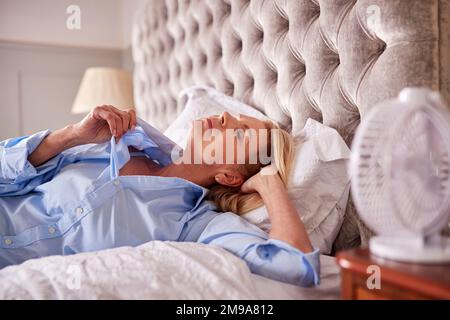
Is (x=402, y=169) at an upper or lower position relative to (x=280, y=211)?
upper

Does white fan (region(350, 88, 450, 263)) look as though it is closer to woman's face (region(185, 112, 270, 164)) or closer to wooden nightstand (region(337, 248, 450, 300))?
wooden nightstand (region(337, 248, 450, 300))

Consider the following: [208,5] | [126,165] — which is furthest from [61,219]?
[208,5]

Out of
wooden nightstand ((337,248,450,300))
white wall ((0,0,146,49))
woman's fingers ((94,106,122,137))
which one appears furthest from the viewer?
white wall ((0,0,146,49))

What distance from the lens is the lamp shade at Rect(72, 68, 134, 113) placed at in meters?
2.97

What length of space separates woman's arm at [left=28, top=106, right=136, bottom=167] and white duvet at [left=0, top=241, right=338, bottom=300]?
48 centimetres

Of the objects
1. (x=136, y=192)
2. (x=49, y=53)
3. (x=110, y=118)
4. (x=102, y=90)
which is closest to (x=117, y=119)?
(x=110, y=118)

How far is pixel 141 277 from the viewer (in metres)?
0.81

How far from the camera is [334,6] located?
1.24 meters

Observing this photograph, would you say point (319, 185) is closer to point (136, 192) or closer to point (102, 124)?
point (136, 192)

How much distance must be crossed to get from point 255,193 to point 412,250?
639mm

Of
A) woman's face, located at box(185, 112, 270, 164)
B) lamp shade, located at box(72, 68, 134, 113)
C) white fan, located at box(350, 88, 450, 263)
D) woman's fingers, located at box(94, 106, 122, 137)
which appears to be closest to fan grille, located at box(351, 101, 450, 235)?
white fan, located at box(350, 88, 450, 263)

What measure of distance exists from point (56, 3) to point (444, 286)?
3.29 metres

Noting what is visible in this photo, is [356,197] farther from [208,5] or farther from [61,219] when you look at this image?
[208,5]
